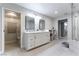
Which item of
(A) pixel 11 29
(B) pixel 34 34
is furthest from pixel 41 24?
(A) pixel 11 29

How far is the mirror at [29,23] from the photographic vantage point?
114 inches

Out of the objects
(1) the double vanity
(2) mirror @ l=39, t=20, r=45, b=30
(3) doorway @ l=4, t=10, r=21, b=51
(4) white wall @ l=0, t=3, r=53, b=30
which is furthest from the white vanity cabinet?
(3) doorway @ l=4, t=10, r=21, b=51

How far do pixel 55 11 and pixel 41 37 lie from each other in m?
1.48

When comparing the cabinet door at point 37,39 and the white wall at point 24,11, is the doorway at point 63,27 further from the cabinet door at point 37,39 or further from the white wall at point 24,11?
the cabinet door at point 37,39

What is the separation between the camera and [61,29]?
3.08 meters

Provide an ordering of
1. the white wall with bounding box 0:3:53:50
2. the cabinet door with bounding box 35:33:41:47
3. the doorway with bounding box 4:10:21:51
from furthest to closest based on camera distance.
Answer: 1. the doorway with bounding box 4:10:21:51
2. the cabinet door with bounding box 35:33:41:47
3. the white wall with bounding box 0:3:53:50

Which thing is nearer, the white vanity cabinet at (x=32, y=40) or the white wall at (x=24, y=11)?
the white wall at (x=24, y=11)

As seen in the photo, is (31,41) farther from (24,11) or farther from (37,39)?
(24,11)

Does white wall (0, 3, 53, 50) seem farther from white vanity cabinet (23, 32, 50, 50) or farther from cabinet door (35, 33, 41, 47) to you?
cabinet door (35, 33, 41, 47)

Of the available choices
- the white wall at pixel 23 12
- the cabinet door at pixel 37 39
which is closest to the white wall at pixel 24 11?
the white wall at pixel 23 12

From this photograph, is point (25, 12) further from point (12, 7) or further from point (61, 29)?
point (61, 29)

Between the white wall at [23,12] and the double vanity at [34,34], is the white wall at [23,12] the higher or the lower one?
the higher one

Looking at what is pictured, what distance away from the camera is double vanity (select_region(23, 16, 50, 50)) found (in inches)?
101

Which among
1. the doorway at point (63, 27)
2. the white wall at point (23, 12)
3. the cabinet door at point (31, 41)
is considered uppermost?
the white wall at point (23, 12)
